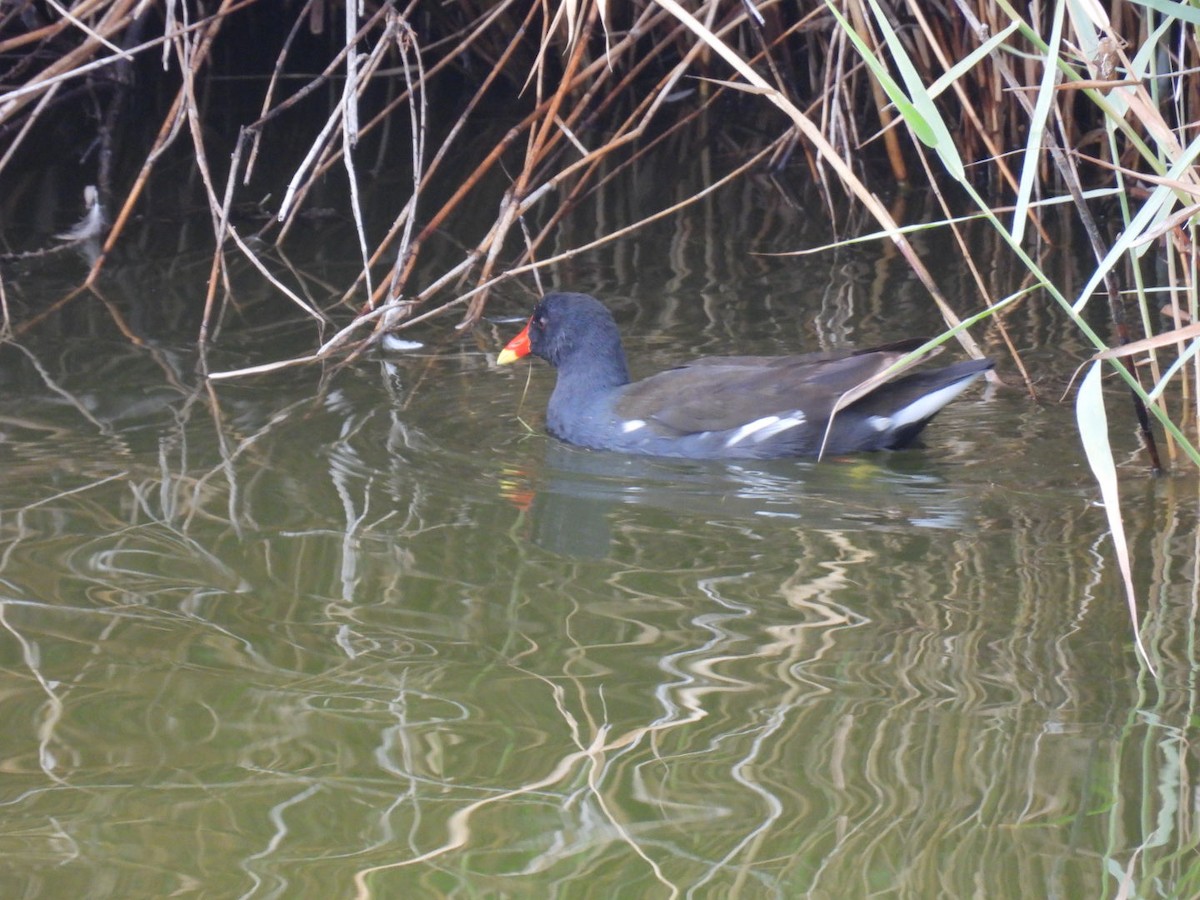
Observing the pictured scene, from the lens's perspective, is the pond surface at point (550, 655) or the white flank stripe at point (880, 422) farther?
the white flank stripe at point (880, 422)

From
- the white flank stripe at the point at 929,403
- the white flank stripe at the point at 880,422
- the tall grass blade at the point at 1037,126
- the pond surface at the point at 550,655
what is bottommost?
the pond surface at the point at 550,655

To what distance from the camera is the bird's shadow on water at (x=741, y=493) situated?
11.1 feet

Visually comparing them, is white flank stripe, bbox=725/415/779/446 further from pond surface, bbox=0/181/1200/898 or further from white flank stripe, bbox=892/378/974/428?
white flank stripe, bbox=892/378/974/428

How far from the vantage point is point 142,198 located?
660 cm

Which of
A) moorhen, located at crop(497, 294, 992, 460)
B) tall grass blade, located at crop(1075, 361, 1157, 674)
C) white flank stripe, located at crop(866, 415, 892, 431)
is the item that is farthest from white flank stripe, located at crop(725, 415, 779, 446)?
tall grass blade, located at crop(1075, 361, 1157, 674)

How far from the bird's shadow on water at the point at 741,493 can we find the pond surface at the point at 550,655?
13 mm

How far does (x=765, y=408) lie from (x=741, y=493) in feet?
1.12

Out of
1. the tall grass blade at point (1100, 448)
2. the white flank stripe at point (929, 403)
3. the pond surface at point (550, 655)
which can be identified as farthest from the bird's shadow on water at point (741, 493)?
the tall grass blade at point (1100, 448)

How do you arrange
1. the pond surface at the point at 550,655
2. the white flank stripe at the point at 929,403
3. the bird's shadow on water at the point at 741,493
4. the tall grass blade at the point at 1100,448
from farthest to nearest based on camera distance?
the white flank stripe at the point at 929,403 → the bird's shadow on water at the point at 741,493 → the tall grass blade at the point at 1100,448 → the pond surface at the point at 550,655

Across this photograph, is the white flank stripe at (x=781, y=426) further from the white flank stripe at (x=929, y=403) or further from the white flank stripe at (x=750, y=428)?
the white flank stripe at (x=929, y=403)

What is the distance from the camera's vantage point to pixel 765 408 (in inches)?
153

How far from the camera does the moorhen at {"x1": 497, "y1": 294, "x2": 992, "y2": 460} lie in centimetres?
386

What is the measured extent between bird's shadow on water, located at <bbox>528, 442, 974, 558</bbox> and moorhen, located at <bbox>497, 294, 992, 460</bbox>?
43mm

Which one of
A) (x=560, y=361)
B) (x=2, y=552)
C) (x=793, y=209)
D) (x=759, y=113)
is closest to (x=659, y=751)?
(x=2, y=552)
